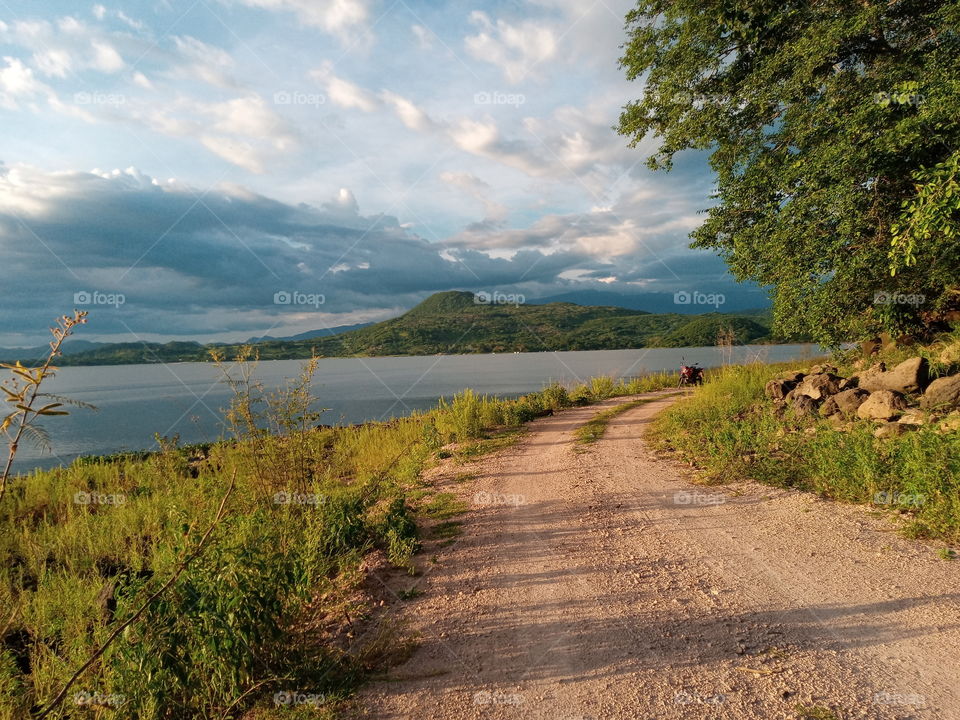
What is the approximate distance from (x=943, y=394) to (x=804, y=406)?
2.22 m

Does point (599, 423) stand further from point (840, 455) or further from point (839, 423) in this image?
point (840, 455)

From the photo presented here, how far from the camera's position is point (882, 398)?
8.94m

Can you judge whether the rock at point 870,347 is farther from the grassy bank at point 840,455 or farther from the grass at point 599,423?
the grass at point 599,423

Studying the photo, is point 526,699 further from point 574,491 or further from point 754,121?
point 754,121

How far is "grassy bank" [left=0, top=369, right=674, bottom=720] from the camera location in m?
3.38

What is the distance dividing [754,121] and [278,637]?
56.2 feet

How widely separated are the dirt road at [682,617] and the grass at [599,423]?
17.2 ft

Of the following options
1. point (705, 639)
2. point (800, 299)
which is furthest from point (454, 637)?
point (800, 299)

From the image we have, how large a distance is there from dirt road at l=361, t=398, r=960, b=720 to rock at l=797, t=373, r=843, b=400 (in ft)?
14.0

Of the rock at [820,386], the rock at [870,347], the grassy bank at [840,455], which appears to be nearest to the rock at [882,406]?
the grassy bank at [840,455]

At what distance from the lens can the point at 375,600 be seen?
4.92 meters

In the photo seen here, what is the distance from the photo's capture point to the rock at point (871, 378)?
9.93 metres

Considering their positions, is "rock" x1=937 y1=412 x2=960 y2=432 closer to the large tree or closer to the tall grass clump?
the tall grass clump

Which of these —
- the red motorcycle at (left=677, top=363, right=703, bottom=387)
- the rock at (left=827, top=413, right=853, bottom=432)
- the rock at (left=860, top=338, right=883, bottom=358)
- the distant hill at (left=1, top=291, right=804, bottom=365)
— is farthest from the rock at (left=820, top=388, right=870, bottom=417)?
the distant hill at (left=1, top=291, right=804, bottom=365)
